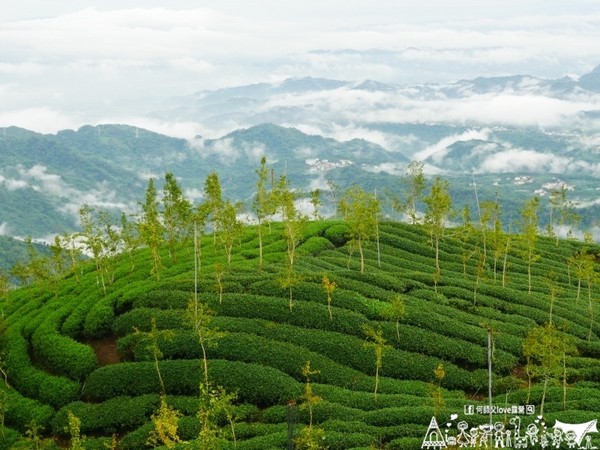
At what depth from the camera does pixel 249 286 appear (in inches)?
2304

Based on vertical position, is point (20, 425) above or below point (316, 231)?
below

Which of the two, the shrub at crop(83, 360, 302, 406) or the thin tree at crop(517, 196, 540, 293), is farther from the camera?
the thin tree at crop(517, 196, 540, 293)

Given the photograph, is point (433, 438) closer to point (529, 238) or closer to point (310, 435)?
point (310, 435)

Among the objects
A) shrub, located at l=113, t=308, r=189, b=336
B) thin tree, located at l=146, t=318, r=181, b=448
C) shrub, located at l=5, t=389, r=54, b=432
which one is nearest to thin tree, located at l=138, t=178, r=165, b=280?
shrub, located at l=113, t=308, r=189, b=336

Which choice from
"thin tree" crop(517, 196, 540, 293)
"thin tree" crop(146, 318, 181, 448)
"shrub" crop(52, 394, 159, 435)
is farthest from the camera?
"thin tree" crop(517, 196, 540, 293)

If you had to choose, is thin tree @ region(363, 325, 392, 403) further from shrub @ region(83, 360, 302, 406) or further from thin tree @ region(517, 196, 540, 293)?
thin tree @ region(517, 196, 540, 293)

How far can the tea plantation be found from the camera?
40219 millimetres

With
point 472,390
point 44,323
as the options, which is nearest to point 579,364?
point 472,390

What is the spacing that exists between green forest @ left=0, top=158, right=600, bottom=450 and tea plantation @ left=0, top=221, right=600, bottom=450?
16 cm

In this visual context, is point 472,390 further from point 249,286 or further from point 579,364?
point 249,286

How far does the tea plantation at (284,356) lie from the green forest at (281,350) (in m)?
0.16

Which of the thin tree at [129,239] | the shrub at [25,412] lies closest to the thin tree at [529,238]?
the thin tree at [129,239]

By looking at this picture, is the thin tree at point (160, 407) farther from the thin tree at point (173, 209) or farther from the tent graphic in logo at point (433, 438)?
the thin tree at point (173, 209)

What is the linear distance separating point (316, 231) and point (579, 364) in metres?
42.6
